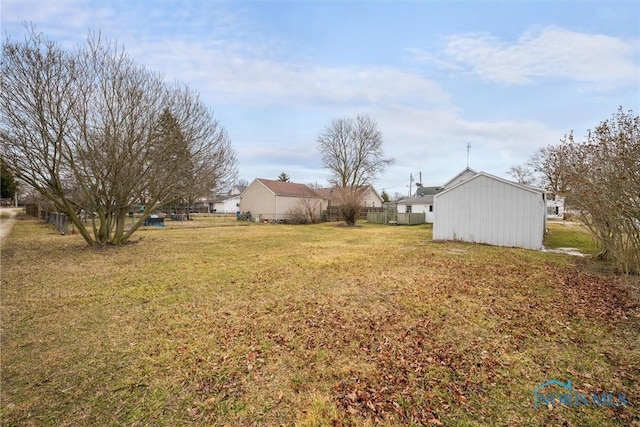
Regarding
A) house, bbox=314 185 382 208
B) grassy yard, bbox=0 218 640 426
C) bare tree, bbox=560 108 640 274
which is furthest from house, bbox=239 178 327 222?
grassy yard, bbox=0 218 640 426

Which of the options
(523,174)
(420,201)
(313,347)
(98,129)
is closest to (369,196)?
(420,201)

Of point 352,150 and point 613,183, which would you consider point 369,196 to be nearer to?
point 352,150

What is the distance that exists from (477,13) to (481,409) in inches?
483

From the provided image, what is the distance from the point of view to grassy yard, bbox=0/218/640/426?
2637mm

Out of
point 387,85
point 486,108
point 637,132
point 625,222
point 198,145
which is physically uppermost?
point 387,85

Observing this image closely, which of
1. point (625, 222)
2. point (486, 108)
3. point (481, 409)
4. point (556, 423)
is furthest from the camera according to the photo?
point (486, 108)

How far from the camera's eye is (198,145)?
13383 millimetres

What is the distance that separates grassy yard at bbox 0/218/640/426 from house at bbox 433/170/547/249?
Answer: 4777mm

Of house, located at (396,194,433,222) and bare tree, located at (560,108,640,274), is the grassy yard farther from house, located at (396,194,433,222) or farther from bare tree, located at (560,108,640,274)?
house, located at (396,194,433,222)

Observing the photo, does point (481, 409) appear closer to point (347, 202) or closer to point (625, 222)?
point (625, 222)

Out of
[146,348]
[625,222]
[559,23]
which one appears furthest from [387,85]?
[146,348]

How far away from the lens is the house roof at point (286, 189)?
3064cm
